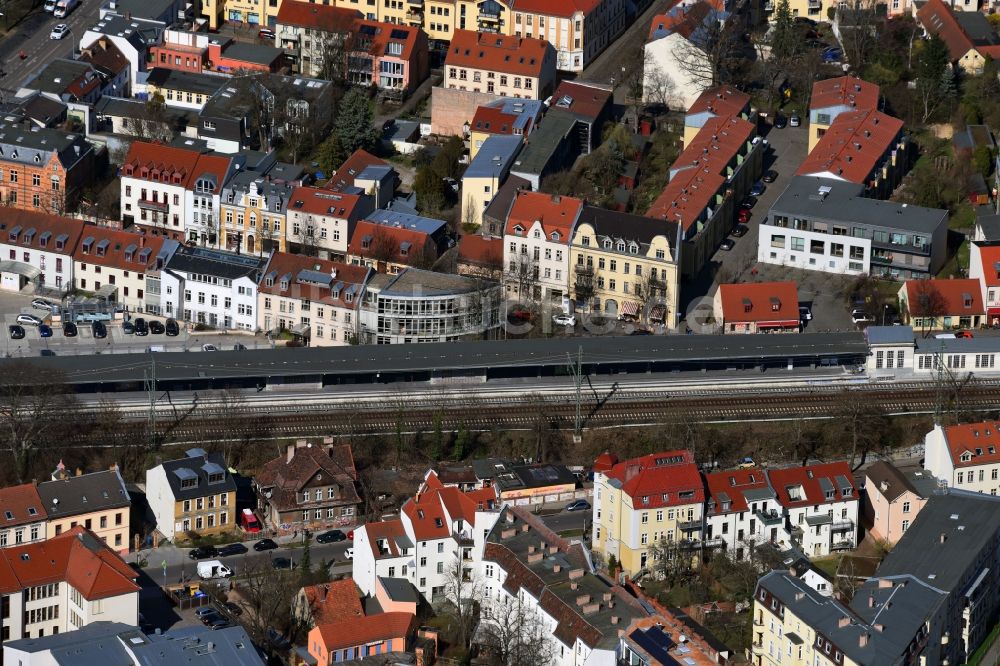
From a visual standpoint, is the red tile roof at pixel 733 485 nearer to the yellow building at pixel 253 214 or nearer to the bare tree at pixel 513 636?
the bare tree at pixel 513 636

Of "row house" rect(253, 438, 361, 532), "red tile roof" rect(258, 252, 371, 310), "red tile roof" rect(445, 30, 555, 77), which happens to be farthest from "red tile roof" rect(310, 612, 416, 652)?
"red tile roof" rect(445, 30, 555, 77)

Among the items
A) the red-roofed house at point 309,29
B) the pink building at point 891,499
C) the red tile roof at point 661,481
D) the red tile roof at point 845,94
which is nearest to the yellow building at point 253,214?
the red-roofed house at point 309,29

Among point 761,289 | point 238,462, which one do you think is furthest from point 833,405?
point 238,462

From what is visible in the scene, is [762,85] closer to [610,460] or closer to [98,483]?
[610,460]

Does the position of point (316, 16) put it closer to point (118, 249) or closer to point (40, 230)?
point (118, 249)

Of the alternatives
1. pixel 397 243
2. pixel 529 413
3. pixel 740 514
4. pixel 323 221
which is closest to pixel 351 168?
pixel 323 221

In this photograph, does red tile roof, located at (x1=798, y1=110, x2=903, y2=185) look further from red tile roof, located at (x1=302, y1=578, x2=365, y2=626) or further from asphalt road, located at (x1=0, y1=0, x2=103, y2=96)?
asphalt road, located at (x1=0, y1=0, x2=103, y2=96)
